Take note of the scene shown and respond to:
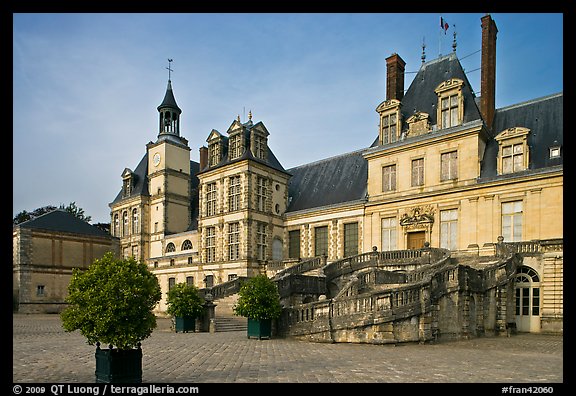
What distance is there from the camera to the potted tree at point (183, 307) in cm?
1864

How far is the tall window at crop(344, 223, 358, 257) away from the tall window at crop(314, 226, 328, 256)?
5.12 ft

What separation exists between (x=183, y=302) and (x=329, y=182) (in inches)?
652

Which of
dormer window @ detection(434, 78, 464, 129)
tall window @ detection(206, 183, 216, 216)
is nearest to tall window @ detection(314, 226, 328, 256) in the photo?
tall window @ detection(206, 183, 216, 216)

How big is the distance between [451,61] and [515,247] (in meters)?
12.3

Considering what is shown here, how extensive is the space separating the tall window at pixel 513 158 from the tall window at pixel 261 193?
48.1 ft

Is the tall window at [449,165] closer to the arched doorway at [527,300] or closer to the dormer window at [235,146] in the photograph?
the arched doorway at [527,300]

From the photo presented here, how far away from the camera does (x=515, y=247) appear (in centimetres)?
2061

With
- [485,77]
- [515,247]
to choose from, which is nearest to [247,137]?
[485,77]

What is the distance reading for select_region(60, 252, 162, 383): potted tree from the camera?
7336 mm

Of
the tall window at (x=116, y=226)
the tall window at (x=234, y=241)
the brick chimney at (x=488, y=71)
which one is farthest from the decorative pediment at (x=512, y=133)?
the tall window at (x=116, y=226)

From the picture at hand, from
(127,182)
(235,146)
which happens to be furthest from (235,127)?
(127,182)

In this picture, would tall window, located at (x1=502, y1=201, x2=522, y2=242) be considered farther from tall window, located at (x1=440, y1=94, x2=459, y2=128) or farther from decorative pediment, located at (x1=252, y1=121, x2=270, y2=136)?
decorative pediment, located at (x1=252, y1=121, x2=270, y2=136)

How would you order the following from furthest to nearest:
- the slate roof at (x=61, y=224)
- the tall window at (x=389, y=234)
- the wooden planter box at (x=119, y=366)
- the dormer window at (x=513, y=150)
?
the slate roof at (x=61, y=224)
the tall window at (x=389, y=234)
the dormer window at (x=513, y=150)
the wooden planter box at (x=119, y=366)
